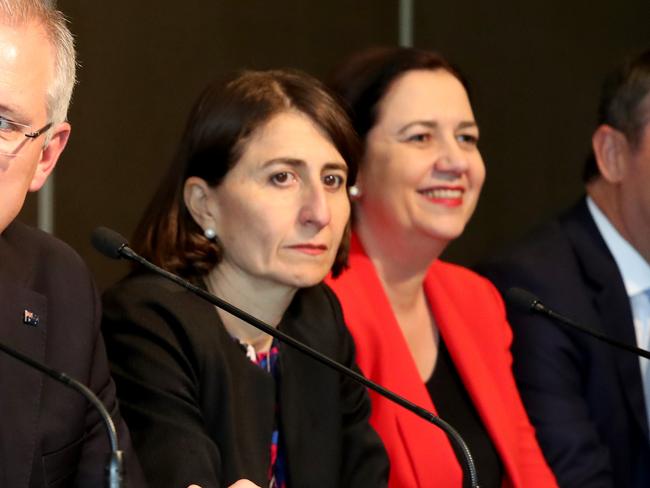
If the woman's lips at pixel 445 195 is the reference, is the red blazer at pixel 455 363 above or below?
below

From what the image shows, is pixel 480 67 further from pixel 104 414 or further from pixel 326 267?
pixel 104 414

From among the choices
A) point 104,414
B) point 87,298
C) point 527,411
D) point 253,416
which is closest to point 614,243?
point 527,411

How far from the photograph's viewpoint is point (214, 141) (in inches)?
103

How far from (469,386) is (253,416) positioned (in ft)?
2.40

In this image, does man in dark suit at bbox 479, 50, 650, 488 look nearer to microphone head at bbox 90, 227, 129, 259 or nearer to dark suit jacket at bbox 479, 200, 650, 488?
dark suit jacket at bbox 479, 200, 650, 488

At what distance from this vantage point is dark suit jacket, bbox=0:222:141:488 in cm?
205

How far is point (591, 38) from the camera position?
470 centimetres

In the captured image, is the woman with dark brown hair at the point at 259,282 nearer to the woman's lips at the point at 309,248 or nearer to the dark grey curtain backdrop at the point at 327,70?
the woman's lips at the point at 309,248

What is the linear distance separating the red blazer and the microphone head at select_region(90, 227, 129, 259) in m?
0.94

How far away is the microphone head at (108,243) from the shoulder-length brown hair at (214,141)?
1.55 ft

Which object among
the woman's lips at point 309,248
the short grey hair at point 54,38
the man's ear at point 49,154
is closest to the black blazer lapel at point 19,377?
the man's ear at point 49,154

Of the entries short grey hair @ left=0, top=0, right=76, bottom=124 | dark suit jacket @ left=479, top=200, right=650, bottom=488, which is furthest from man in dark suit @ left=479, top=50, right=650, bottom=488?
short grey hair @ left=0, top=0, right=76, bottom=124

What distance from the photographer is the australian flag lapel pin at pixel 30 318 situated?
2094mm

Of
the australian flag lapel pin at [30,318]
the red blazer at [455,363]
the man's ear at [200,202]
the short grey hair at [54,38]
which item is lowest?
the red blazer at [455,363]
